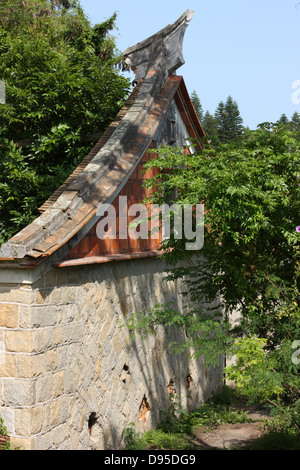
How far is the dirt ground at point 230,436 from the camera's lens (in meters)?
8.17

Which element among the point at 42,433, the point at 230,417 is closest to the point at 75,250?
the point at 42,433

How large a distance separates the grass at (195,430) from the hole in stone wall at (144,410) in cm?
A: 23

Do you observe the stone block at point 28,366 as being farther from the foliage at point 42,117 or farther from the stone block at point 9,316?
the foliage at point 42,117

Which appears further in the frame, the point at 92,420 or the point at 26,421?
the point at 92,420

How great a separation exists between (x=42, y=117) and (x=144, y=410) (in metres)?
4.97

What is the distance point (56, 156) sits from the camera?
831 centimetres

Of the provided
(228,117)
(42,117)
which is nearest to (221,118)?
(228,117)

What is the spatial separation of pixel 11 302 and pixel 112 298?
1896 millimetres

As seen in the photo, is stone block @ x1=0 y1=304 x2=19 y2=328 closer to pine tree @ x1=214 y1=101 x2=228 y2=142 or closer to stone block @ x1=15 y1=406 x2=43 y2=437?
stone block @ x1=15 y1=406 x2=43 y2=437

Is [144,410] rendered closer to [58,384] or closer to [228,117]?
[58,384]

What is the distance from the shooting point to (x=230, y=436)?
29.3 ft

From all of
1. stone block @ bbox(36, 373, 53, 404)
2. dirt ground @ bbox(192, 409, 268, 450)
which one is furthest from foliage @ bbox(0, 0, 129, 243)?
dirt ground @ bbox(192, 409, 268, 450)
